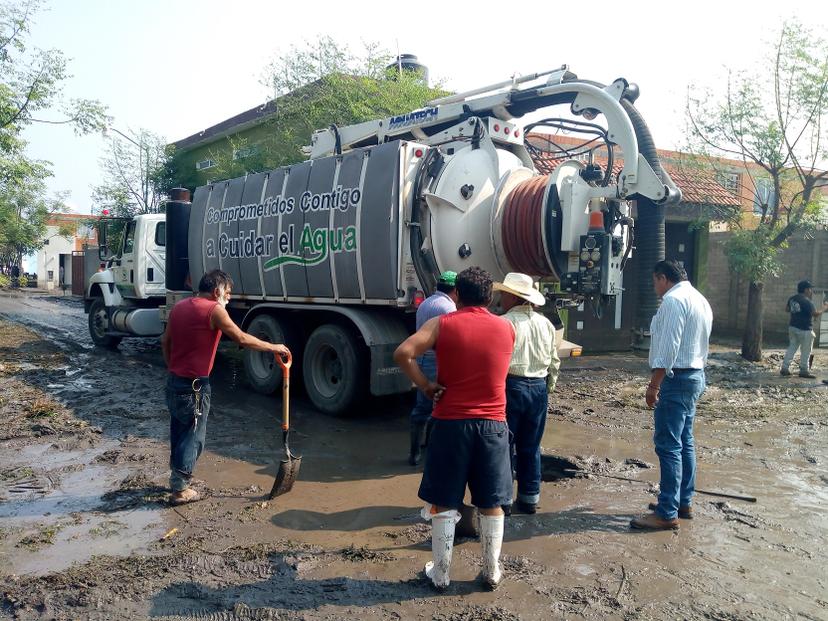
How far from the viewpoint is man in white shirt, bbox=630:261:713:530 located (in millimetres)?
4441

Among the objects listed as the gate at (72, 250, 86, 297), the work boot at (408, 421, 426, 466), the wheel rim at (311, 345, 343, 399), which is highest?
the gate at (72, 250, 86, 297)

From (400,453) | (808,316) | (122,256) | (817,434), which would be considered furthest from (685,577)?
(122,256)

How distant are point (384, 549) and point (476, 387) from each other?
1378 mm

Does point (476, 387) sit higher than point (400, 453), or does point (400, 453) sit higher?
point (476, 387)

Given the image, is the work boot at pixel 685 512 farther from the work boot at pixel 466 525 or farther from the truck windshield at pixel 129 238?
the truck windshield at pixel 129 238

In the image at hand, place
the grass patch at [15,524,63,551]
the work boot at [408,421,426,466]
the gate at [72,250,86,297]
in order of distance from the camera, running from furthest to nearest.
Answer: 1. the gate at [72,250,86,297]
2. the work boot at [408,421,426,466]
3. the grass patch at [15,524,63,551]

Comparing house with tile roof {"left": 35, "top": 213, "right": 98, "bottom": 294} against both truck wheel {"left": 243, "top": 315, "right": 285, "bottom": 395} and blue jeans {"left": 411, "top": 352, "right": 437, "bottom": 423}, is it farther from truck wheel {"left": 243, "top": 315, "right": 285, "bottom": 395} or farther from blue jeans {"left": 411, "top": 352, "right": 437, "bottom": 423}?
blue jeans {"left": 411, "top": 352, "right": 437, "bottom": 423}

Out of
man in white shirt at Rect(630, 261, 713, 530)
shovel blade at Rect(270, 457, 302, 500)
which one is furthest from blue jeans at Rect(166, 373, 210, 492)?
man in white shirt at Rect(630, 261, 713, 530)

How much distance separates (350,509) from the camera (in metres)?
4.84

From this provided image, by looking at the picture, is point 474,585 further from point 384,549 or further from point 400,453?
point 400,453

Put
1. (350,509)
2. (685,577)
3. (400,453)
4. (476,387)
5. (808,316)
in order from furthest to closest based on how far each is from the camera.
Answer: (808,316), (400,453), (350,509), (685,577), (476,387)

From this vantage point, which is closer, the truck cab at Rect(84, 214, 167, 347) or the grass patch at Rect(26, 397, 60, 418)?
the grass patch at Rect(26, 397, 60, 418)

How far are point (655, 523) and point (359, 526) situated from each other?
6.69ft

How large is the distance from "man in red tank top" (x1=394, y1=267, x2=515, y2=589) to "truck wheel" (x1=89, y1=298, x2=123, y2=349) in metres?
10.9
